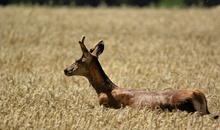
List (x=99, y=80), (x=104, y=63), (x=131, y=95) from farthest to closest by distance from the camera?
(x=104, y=63)
(x=99, y=80)
(x=131, y=95)

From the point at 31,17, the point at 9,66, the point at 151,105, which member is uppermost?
the point at 151,105

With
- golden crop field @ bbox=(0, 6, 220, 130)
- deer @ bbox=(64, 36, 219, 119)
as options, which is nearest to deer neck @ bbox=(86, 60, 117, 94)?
deer @ bbox=(64, 36, 219, 119)

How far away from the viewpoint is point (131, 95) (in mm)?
10258

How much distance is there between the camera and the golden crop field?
28.9 feet

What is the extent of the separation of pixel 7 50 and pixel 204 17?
15.9 metres

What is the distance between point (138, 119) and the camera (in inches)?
348

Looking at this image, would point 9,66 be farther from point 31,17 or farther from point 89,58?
point 31,17


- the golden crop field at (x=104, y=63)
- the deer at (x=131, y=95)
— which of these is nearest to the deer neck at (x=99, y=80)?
the deer at (x=131, y=95)

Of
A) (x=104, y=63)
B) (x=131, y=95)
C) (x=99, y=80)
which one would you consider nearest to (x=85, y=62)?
(x=99, y=80)

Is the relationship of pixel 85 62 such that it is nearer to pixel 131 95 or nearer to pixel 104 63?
pixel 131 95

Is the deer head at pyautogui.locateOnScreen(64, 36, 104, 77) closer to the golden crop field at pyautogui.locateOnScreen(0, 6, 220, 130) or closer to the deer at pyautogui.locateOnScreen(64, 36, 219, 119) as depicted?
the deer at pyautogui.locateOnScreen(64, 36, 219, 119)

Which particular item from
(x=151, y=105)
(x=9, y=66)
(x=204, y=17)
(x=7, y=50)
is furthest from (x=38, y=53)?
(x=204, y=17)

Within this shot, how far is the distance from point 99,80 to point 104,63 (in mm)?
6280

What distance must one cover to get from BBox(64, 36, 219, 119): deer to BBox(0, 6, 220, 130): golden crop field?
24 centimetres
